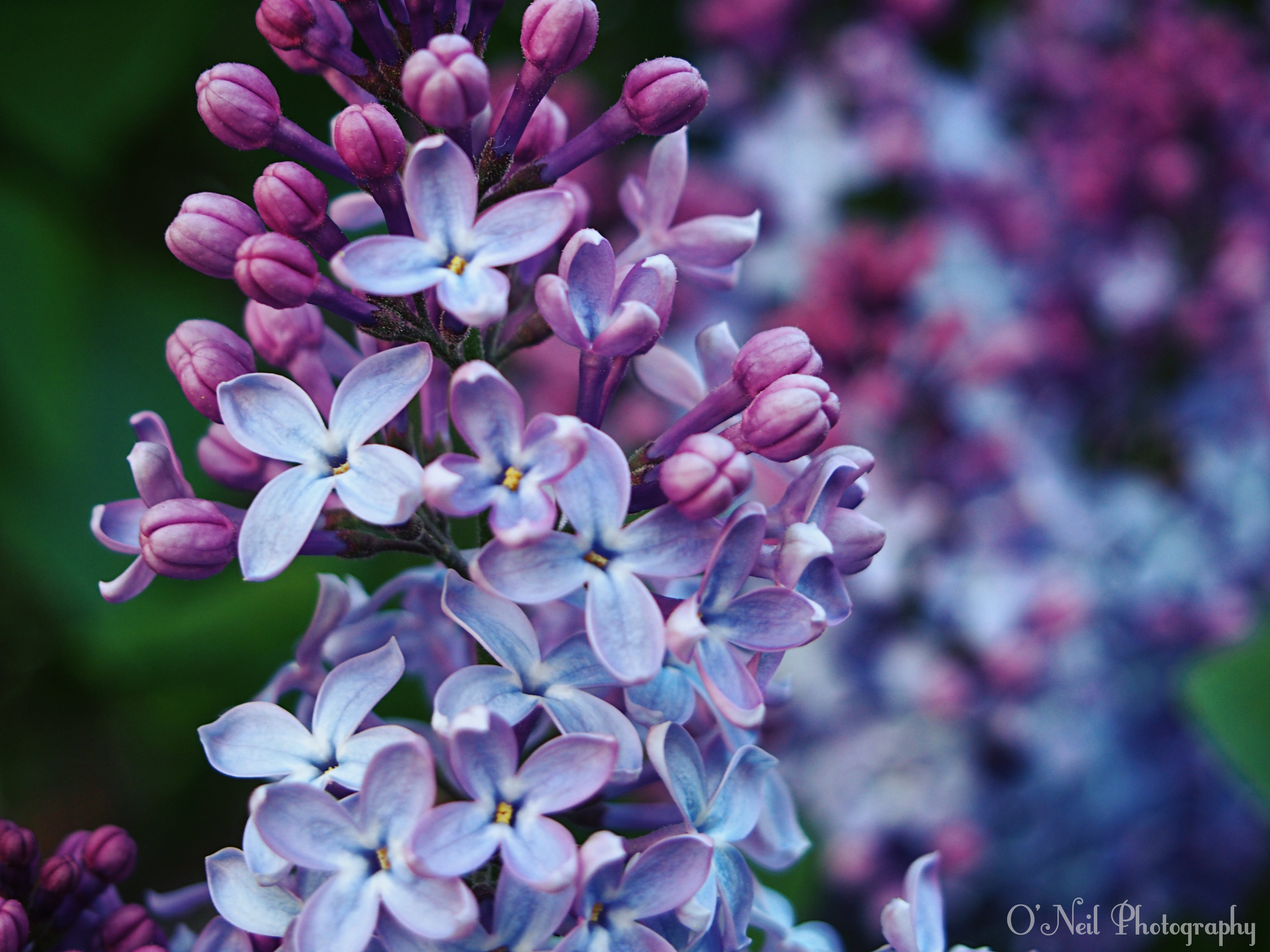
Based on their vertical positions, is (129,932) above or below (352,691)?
below

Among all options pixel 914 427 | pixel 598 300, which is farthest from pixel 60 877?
pixel 914 427

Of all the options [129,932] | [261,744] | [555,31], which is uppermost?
[555,31]

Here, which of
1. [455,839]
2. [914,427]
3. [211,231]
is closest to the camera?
[455,839]

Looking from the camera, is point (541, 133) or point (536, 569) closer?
point (536, 569)

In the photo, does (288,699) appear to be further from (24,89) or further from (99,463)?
(24,89)

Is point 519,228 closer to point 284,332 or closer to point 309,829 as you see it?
point 284,332

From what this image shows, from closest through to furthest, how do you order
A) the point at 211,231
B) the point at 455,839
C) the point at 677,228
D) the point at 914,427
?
the point at 455,839 < the point at 211,231 < the point at 677,228 < the point at 914,427

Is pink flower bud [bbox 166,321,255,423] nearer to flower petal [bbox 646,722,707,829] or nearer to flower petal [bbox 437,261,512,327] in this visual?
flower petal [bbox 437,261,512,327]
